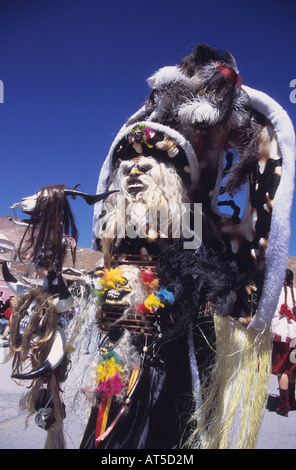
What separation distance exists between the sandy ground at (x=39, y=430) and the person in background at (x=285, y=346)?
0.32m

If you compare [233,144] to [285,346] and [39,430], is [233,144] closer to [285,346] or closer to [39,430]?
[39,430]

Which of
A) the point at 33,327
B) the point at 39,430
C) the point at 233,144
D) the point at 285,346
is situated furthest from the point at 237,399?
the point at 285,346

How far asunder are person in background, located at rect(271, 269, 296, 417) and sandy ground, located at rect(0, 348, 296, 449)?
1.05 feet

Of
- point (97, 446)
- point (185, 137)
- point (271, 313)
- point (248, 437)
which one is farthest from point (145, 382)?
A: point (185, 137)

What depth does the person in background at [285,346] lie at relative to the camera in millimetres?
4230

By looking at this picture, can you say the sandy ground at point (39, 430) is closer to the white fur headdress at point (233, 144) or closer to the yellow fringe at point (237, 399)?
the yellow fringe at point (237, 399)

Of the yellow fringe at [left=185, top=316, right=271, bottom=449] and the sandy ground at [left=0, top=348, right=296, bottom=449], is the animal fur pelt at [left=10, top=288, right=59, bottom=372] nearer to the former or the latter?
the sandy ground at [left=0, top=348, right=296, bottom=449]

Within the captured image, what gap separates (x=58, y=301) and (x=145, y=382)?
22.9 inches

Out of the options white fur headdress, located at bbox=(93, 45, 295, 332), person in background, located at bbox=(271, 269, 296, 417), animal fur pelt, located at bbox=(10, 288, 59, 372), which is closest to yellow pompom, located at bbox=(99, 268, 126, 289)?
animal fur pelt, located at bbox=(10, 288, 59, 372)

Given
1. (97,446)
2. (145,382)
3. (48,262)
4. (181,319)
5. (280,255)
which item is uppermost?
(280,255)

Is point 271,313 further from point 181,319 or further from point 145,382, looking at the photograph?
point 145,382

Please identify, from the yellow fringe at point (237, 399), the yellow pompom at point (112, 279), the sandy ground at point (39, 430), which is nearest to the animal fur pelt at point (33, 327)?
the yellow pompom at point (112, 279)

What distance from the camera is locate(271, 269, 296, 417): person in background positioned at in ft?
13.9

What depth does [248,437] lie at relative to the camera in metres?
1.66
